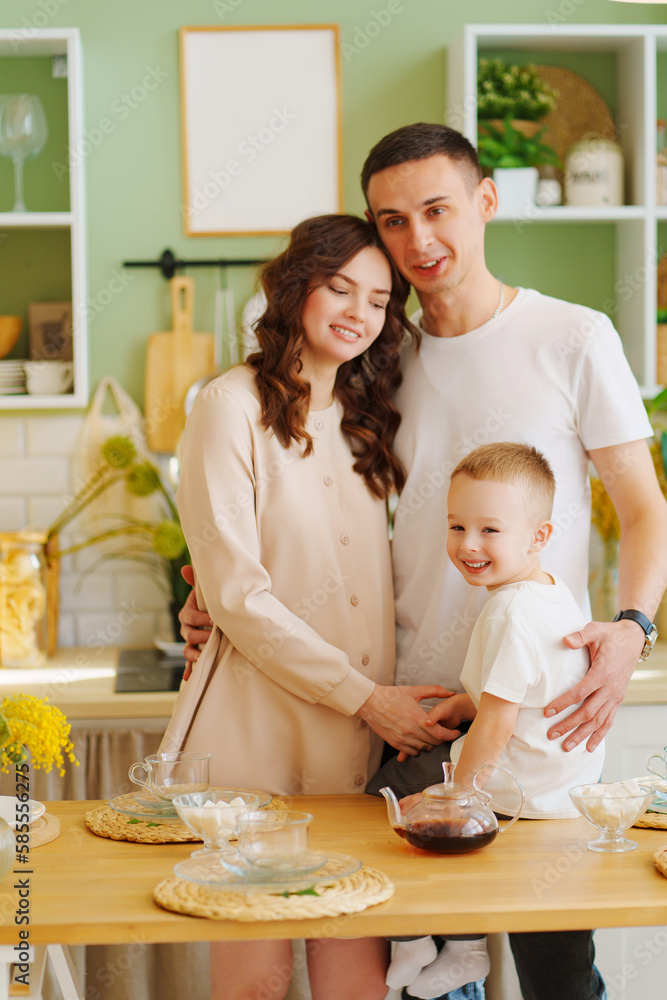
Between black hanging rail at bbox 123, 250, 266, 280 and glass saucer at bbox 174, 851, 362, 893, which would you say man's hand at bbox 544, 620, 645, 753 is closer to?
glass saucer at bbox 174, 851, 362, 893

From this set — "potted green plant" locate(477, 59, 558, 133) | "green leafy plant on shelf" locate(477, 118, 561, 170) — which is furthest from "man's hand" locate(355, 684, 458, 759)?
"potted green plant" locate(477, 59, 558, 133)

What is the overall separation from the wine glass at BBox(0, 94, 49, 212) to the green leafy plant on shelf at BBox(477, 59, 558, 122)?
1.19 meters

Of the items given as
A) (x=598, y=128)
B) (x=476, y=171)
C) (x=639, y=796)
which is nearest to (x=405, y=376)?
(x=476, y=171)

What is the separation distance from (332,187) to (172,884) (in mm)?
2149

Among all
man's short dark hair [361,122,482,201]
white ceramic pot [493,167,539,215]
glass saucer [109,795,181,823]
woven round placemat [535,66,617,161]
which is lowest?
glass saucer [109,795,181,823]

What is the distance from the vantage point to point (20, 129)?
2.60m

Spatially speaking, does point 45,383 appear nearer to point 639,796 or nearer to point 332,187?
point 332,187

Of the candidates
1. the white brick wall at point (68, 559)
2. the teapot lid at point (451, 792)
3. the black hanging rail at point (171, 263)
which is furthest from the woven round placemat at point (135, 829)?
the black hanging rail at point (171, 263)

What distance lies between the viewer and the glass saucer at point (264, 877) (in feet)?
3.70

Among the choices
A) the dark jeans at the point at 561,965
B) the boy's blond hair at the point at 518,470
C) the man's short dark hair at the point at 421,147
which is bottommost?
the dark jeans at the point at 561,965

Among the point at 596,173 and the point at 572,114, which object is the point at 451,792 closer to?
the point at 596,173

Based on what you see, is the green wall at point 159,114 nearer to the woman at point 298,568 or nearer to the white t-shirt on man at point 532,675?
the woman at point 298,568

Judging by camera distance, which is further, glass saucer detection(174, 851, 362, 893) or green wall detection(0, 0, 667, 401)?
green wall detection(0, 0, 667, 401)

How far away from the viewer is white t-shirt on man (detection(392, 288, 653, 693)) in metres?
1.72
